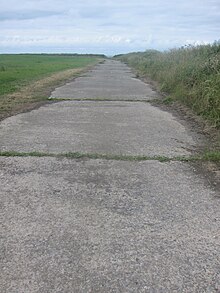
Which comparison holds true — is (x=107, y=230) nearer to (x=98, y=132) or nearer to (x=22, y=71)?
(x=98, y=132)

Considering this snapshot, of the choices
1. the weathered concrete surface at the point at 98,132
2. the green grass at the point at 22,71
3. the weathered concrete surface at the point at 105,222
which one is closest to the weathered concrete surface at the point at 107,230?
the weathered concrete surface at the point at 105,222

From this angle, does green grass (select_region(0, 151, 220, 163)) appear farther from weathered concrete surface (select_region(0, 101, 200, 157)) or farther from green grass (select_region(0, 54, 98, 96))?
green grass (select_region(0, 54, 98, 96))

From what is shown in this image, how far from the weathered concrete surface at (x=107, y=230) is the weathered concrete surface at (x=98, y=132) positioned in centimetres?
107

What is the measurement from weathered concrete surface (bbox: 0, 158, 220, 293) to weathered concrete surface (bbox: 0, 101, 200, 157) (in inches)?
42.0

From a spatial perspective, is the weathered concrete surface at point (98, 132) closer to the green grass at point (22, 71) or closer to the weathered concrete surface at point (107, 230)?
the weathered concrete surface at point (107, 230)

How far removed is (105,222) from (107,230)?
17 centimetres

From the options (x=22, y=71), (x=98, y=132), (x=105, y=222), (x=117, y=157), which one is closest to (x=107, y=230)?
(x=105, y=222)

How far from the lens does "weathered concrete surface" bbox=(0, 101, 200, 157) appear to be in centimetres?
624

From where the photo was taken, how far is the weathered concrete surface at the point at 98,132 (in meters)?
6.24

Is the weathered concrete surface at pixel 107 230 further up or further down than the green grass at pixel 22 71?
further down

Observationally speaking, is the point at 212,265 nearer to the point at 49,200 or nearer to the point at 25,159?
the point at 49,200

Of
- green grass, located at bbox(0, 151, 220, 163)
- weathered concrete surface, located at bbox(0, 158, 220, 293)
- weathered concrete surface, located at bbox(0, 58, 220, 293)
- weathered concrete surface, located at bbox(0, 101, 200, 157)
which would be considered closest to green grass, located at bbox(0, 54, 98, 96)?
weathered concrete surface, located at bbox(0, 101, 200, 157)

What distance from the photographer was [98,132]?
24.6 ft

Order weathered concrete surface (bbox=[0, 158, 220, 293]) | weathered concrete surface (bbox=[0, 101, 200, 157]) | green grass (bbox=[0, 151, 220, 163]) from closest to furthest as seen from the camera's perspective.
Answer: weathered concrete surface (bbox=[0, 158, 220, 293]), green grass (bbox=[0, 151, 220, 163]), weathered concrete surface (bbox=[0, 101, 200, 157])
